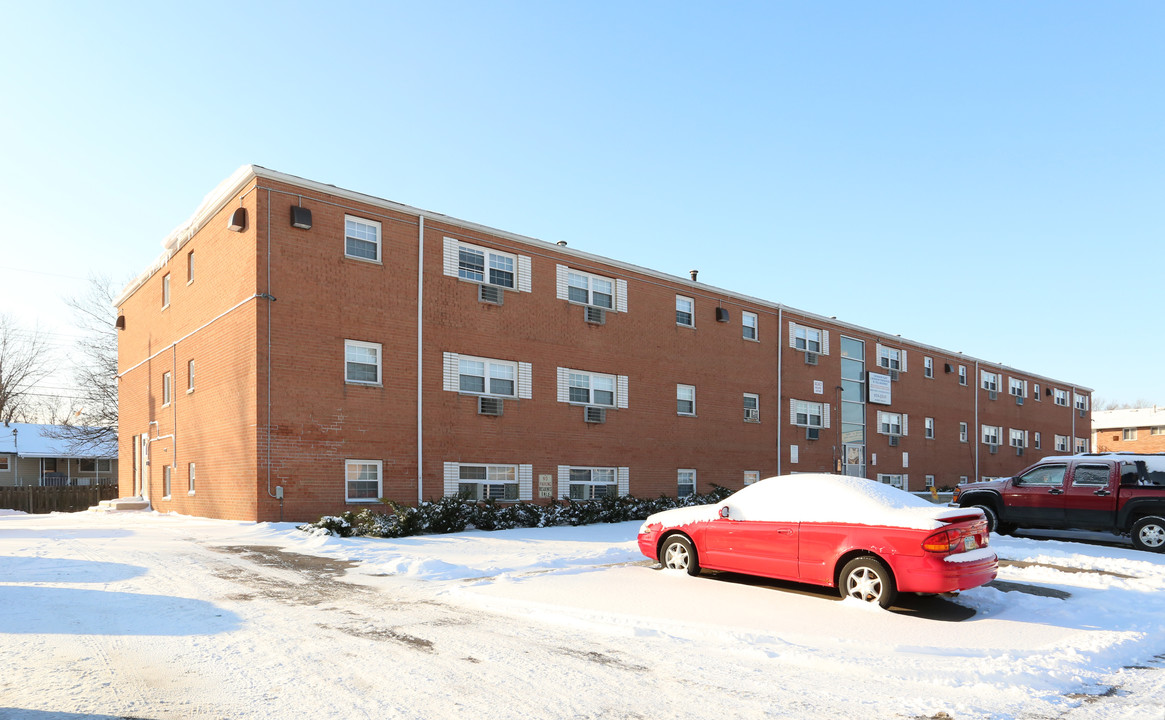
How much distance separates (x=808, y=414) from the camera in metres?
31.7

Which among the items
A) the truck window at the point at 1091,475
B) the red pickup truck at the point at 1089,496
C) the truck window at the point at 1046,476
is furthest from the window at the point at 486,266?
the truck window at the point at 1091,475

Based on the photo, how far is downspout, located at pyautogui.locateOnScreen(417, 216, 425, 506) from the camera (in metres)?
19.2

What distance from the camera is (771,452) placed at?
29.5 meters

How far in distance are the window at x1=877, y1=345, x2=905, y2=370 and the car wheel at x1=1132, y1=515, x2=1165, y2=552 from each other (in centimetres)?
2201

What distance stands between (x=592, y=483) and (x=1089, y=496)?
12690 millimetres

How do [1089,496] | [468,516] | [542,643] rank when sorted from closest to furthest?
[542,643] → [1089,496] → [468,516]

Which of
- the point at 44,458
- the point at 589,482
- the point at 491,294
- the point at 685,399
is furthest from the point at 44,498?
the point at 685,399

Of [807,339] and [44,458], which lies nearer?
[807,339]

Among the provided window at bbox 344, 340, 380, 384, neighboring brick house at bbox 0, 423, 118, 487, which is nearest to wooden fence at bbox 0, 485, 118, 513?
neighboring brick house at bbox 0, 423, 118, 487

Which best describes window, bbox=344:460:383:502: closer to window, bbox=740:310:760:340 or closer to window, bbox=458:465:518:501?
window, bbox=458:465:518:501

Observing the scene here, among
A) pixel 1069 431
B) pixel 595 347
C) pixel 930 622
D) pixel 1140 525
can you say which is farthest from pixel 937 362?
pixel 930 622

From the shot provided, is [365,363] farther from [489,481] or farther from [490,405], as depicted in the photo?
[489,481]

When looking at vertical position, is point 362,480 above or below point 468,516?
above

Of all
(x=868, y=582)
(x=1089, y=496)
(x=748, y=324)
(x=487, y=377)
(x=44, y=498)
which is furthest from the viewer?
(x=44, y=498)
